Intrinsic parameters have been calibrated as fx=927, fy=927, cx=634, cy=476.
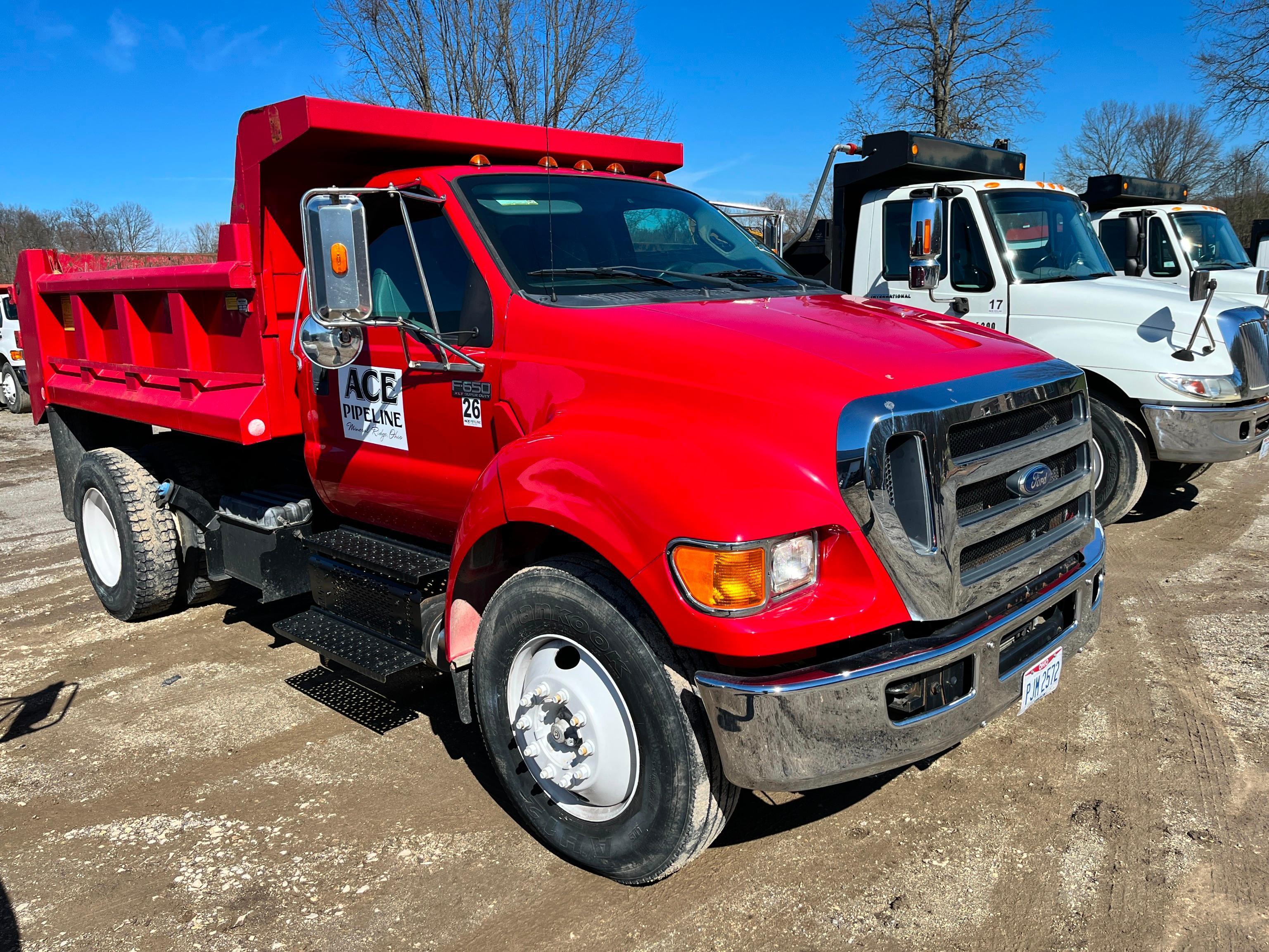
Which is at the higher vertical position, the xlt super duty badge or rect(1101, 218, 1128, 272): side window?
rect(1101, 218, 1128, 272): side window

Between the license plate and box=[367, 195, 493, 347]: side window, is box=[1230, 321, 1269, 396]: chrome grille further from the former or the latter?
box=[367, 195, 493, 347]: side window

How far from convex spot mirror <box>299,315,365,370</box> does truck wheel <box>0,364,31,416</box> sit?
1567 cm

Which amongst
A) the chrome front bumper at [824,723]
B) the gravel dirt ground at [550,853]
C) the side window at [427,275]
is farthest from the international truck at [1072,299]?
the chrome front bumper at [824,723]

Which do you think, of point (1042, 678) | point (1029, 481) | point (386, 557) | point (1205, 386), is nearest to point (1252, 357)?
point (1205, 386)

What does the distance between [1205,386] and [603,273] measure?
4926 millimetres

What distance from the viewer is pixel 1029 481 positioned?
298 cm

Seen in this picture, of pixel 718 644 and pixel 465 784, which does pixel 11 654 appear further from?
pixel 718 644

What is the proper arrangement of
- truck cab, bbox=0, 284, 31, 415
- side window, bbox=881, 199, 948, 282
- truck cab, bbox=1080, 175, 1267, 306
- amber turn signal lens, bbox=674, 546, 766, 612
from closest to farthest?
amber turn signal lens, bbox=674, 546, 766, 612 < side window, bbox=881, 199, 948, 282 < truck cab, bbox=1080, 175, 1267, 306 < truck cab, bbox=0, 284, 31, 415

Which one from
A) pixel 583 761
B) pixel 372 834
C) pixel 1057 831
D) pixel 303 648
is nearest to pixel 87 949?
pixel 372 834

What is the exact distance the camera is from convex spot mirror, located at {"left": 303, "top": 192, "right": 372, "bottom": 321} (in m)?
3.16

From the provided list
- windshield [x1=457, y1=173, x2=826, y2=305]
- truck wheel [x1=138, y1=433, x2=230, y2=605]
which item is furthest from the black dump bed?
truck wheel [x1=138, y1=433, x2=230, y2=605]

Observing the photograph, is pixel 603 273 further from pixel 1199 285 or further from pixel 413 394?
pixel 1199 285

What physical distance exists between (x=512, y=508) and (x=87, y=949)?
1870 mm

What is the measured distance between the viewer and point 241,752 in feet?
13.4
